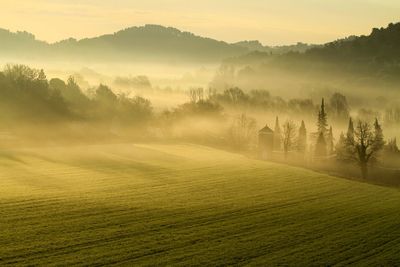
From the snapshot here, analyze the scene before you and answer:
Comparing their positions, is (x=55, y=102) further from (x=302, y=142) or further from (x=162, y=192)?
(x=162, y=192)

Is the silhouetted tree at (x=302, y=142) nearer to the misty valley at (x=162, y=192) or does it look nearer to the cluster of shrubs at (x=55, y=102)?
the misty valley at (x=162, y=192)

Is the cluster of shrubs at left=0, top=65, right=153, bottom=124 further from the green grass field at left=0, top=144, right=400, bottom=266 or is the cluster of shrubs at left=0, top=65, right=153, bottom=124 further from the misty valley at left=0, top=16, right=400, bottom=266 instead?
the green grass field at left=0, top=144, right=400, bottom=266

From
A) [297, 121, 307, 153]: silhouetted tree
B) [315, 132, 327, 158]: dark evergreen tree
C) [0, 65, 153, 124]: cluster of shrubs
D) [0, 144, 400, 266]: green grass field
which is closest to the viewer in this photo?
[0, 144, 400, 266]: green grass field

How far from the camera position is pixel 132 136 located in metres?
114

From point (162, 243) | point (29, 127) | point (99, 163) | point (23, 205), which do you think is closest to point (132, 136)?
point (29, 127)

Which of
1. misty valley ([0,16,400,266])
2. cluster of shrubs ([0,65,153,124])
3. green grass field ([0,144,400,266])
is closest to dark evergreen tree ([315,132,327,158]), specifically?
misty valley ([0,16,400,266])

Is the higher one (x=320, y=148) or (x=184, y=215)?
(x=184, y=215)

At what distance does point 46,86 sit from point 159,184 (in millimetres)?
55338

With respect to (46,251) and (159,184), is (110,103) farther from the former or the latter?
(46,251)


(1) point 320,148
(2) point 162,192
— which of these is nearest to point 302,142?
(1) point 320,148

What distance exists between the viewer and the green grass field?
117 ft

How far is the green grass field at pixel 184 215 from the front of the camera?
35594 mm

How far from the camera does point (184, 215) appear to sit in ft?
153

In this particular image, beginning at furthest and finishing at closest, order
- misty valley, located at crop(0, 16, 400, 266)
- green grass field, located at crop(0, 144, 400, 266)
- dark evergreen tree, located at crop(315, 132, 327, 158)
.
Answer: dark evergreen tree, located at crop(315, 132, 327, 158)
misty valley, located at crop(0, 16, 400, 266)
green grass field, located at crop(0, 144, 400, 266)
